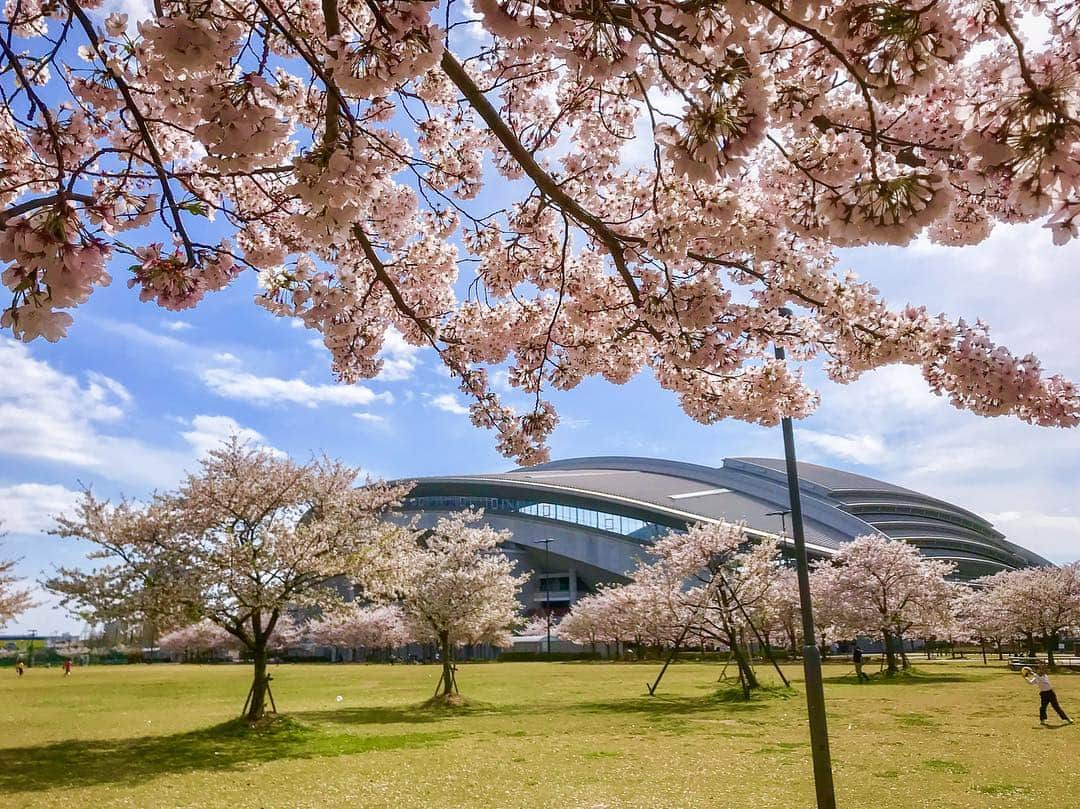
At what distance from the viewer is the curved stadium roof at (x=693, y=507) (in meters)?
70.2

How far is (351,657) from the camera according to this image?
7975cm

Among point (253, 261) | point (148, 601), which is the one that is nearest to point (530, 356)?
point (253, 261)

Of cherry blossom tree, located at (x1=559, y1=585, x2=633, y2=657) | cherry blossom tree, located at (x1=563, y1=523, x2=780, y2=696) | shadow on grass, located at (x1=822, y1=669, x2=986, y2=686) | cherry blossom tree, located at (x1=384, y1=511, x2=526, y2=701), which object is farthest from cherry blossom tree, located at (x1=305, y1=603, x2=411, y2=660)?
shadow on grass, located at (x1=822, y1=669, x2=986, y2=686)

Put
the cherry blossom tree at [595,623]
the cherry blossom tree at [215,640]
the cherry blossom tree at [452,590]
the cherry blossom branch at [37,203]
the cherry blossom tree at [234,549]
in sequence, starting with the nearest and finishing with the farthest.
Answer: the cherry blossom branch at [37,203], the cherry blossom tree at [234,549], the cherry blossom tree at [452,590], the cherry blossom tree at [595,623], the cherry blossom tree at [215,640]

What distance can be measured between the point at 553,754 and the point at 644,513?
5814cm

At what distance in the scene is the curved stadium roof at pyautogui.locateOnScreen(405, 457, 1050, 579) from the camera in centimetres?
7025

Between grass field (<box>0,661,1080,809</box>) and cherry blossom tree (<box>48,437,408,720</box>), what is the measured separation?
2.67 m

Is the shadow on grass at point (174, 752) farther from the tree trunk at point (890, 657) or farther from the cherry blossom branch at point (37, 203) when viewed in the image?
the tree trunk at point (890, 657)

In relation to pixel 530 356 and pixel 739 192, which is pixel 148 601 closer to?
pixel 530 356

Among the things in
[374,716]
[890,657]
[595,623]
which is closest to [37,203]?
[374,716]

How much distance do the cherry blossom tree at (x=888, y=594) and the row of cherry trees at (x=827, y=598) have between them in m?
0.05

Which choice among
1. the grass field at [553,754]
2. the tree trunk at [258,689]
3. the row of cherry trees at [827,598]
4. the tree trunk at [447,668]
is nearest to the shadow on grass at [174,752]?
the grass field at [553,754]

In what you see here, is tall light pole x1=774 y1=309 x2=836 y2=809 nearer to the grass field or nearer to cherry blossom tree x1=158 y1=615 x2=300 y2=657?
the grass field

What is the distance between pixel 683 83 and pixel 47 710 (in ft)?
87.3
